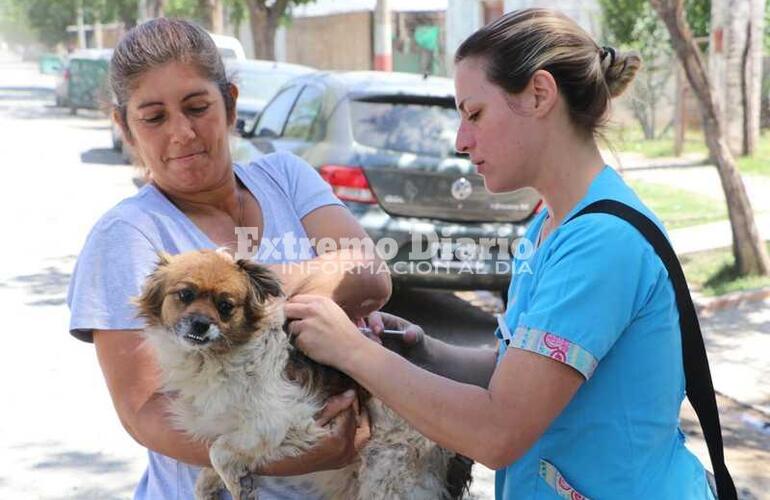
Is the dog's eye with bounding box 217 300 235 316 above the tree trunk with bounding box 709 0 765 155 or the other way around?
the other way around

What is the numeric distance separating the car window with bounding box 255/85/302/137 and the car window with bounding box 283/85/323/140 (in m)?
0.19

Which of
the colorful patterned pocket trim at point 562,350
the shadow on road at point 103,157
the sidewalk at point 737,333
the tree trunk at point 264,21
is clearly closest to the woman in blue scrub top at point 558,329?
the colorful patterned pocket trim at point 562,350

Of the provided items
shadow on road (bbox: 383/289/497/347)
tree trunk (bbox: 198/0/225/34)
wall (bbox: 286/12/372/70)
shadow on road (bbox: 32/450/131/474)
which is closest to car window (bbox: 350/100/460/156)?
shadow on road (bbox: 383/289/497/347)

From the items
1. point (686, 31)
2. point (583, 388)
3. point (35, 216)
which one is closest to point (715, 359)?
point (686, 31)

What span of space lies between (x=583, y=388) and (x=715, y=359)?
18.2ft

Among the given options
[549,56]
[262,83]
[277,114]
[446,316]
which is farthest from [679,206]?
[549,56]

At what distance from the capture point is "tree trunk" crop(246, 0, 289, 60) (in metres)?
20.3

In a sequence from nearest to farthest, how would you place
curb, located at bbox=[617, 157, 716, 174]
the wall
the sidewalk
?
1. the sidewalk
2. curb, located at bbox=[617, 157, 716, 174]
3. the wall

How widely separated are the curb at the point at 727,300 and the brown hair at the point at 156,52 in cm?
668

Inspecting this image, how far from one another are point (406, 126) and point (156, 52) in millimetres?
5374

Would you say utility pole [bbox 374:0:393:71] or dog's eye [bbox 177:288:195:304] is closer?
dog's eye [bbox 177:288:195:304]

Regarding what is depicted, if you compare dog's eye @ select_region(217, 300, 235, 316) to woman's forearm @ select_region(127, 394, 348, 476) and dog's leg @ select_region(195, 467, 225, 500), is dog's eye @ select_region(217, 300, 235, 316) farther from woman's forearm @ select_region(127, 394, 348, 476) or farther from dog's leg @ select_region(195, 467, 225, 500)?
dog's leg @ select_region(195, 467, 225, 500)

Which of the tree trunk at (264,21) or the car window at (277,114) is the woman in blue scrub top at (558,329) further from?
the tree trunk at (264,21)

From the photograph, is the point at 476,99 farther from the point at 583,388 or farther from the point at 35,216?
the point at 35,216
